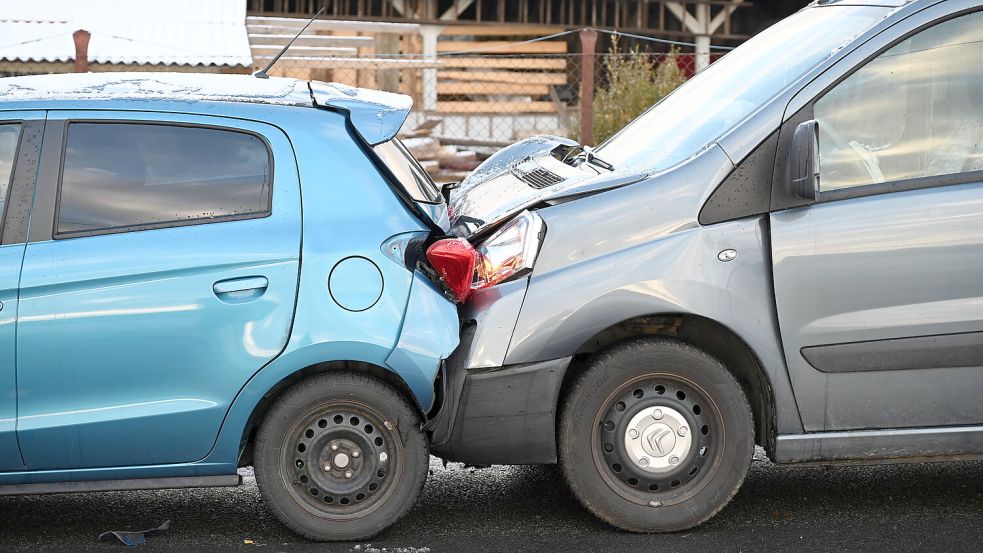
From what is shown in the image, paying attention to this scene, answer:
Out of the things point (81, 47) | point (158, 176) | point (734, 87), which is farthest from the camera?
point (81, 47)

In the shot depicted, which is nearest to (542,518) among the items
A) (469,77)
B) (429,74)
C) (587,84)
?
(587,84)

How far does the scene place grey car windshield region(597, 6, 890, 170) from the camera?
4.38m

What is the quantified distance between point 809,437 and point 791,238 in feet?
2.29

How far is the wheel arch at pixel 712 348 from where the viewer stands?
423cm

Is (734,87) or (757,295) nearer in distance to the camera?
(757,295)

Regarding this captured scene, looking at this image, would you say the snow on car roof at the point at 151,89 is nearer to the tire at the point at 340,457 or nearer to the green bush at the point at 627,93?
the tire at the point at 340,457

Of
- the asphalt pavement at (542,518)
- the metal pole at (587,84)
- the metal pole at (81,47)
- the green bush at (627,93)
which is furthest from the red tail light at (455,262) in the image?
the green bush at (627,93)

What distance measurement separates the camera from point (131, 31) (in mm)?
14836

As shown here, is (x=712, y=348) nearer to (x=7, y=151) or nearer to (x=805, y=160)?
(x=805, y=160)

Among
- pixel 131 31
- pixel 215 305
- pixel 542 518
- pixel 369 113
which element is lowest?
pixel 542 518

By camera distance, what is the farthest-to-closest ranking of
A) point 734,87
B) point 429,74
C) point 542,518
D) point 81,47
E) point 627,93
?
1. point 429,74
2. point 627,93
3. point 81,47
4. point 734,87
5. point 542,518

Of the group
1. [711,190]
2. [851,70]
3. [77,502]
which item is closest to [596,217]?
[711,190]

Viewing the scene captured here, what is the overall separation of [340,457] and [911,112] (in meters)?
2.28

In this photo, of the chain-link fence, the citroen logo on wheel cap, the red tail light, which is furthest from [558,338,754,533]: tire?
the chain-link fence
